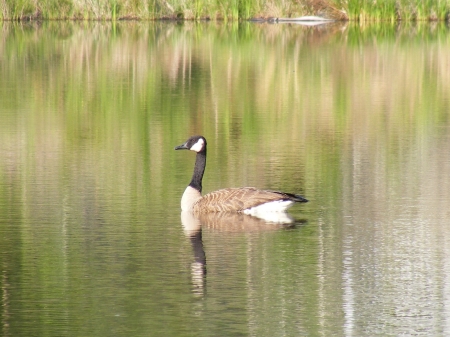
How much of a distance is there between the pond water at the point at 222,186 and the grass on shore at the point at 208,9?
1352 centimetres

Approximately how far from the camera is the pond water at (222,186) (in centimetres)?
790

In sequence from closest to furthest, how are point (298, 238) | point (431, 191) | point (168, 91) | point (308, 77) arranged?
point (298, 238) < point (431, 191) < point (168, 91) < point (308, 77)

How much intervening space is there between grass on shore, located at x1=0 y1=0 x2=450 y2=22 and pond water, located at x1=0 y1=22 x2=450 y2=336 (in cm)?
1352

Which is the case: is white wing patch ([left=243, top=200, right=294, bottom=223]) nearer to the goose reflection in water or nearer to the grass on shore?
the goose reflection in water

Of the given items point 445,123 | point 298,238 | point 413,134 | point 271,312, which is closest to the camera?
point 271,312

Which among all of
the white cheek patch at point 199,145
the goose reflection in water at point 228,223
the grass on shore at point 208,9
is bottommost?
the goose reflection in water at point 228,223

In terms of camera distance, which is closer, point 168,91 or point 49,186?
point 49,186

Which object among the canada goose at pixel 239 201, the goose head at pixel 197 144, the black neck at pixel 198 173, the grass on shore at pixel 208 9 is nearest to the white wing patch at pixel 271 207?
the canada goose at pixel 239 201

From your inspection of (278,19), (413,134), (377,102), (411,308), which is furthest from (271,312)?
(278,19)

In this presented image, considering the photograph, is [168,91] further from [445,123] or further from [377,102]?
[445,123]

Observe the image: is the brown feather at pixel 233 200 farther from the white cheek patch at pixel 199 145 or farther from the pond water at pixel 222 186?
the white cheek patch at pixel 199 145

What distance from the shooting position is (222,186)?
1270cm

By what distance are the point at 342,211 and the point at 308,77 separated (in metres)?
13.6

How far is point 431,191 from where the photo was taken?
40.0 ft
